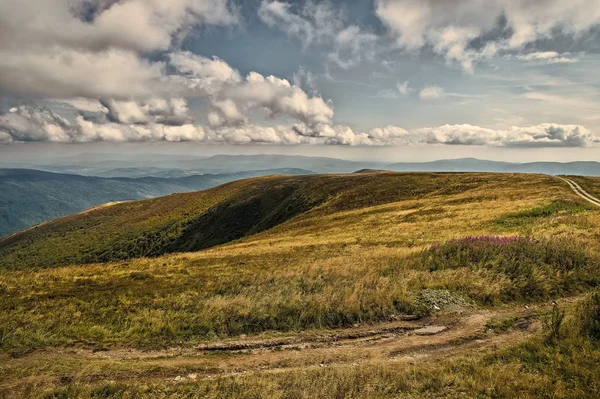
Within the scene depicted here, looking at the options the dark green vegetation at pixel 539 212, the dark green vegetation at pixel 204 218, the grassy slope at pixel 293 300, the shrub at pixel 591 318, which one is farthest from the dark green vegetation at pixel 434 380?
the dark green vegetation at pixel 204 218

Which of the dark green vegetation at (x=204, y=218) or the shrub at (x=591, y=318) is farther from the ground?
the shrub at (x=591, y=318)

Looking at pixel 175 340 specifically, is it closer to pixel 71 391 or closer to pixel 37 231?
pixel 71 391

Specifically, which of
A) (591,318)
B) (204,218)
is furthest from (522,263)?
(204,218)

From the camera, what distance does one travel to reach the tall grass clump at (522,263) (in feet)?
48.5

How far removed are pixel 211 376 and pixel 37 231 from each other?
157 metres

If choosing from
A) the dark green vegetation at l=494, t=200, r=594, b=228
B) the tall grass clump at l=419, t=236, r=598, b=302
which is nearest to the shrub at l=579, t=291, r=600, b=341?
the tall grass clump at l=419, t=236, r=598, b=302

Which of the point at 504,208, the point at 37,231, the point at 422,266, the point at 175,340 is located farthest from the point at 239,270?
the point at 37,231

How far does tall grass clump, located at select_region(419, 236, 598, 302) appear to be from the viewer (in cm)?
1480

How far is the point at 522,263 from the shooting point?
651 inches

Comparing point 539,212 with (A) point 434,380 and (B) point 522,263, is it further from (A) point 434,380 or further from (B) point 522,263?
(A) point 434,380

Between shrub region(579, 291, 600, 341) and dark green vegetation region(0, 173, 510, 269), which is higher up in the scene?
shrub region(579, 291, 600, 341)

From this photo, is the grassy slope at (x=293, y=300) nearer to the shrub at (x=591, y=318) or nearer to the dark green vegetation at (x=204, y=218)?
the shrub at (x=591, y=318)

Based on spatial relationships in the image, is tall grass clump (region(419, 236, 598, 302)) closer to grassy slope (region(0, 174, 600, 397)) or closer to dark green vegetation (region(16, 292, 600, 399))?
grassy slope (region(0, 174, 600, 397))

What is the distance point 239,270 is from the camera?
2205 centimetres
